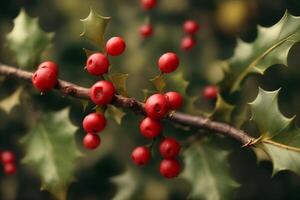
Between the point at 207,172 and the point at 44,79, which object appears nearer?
the point at 44,79

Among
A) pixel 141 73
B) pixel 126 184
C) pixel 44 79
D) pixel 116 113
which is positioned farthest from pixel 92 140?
pixel 141 73

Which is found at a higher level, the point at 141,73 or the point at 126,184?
the point at 141,73

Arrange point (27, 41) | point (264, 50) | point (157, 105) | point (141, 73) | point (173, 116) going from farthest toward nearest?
point (141, 73), point (27, 41), point (264, 50), point (173, 116), point (157, 105)

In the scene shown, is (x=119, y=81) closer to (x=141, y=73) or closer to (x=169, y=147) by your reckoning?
(x=169, y=147)

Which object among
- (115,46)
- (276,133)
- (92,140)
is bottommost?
(276,133)

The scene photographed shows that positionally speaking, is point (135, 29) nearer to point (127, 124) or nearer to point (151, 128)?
point (127, 124)

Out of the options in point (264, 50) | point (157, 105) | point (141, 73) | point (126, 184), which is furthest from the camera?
point (141, 73)

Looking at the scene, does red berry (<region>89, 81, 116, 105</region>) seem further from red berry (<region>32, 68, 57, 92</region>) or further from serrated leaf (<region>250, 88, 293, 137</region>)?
serrated leaf (<region>250, 88, 293, 137</region>)
